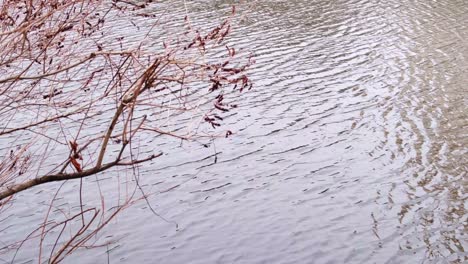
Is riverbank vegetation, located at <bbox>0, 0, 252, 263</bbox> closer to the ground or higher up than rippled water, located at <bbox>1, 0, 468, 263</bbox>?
higher up

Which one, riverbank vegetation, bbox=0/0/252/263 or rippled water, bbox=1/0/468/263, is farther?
rippled water, bbox=1/0/468/263

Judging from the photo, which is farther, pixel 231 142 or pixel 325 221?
pixel 231 142

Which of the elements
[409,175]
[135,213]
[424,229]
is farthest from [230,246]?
[409,175]

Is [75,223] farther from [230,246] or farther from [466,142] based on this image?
[466,142]

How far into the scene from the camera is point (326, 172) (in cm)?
1363

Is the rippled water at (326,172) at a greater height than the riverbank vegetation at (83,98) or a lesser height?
lesser

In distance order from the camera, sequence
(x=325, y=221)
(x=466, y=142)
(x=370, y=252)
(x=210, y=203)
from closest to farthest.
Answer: (x=370, y=252) < (x=325, y=221) < (x=210, y=203) < (x=466, y=142)

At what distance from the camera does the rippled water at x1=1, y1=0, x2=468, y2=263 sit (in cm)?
1108

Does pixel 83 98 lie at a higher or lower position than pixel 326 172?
higher

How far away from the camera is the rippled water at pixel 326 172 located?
1108 centimetres

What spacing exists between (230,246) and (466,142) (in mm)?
6526

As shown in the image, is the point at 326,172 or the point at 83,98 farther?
the point at 83,98

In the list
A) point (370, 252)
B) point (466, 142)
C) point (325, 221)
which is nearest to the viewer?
point (370, 252)

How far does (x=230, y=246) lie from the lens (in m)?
11.1
